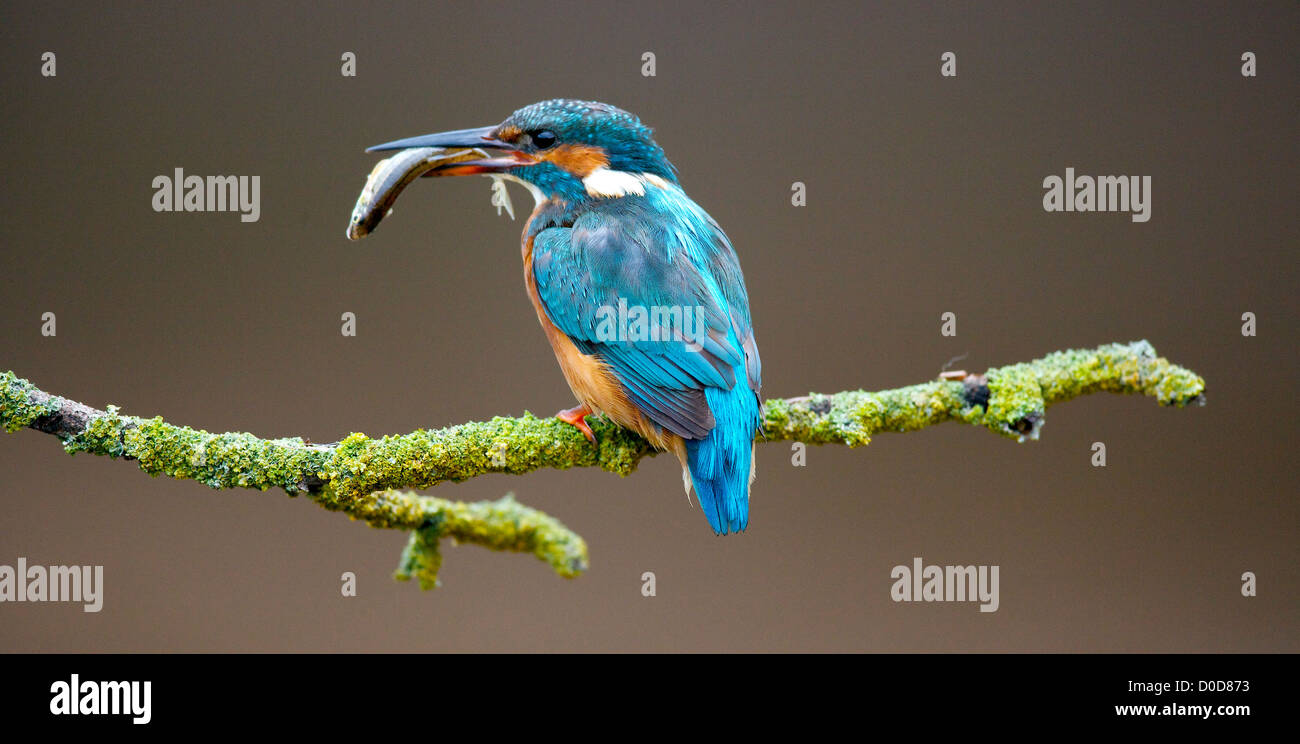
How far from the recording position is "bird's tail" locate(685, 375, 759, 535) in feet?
5.65

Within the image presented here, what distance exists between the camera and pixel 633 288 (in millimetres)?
1824

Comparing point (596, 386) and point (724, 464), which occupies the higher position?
point (596, 386)

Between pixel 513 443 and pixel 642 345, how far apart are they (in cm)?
30

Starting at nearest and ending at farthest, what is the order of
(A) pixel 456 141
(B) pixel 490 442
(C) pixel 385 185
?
(B) pixel 490 442
(C) pixel 385 185
(A) pixel 456 141

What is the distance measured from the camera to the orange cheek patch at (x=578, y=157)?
1970mm

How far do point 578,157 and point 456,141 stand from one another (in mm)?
247

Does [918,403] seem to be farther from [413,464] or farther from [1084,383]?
[413,464]

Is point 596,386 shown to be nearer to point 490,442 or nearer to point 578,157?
point 490,442

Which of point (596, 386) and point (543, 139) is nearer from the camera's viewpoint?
point (596, 386)

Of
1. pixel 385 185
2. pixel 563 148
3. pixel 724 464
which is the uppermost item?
pixel 563 148

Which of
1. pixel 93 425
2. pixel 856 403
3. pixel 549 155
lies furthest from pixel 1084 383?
pixel 93 425

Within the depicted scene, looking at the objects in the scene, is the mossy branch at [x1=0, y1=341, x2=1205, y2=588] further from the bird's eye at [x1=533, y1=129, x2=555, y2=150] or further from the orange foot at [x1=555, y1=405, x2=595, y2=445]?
the bird's eye at [x1=533, y1=129, x2=555, y2=150]

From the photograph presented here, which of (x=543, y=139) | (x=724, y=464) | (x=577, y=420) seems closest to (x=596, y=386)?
(x=577, y=420)

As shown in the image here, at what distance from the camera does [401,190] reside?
74.1 inches
